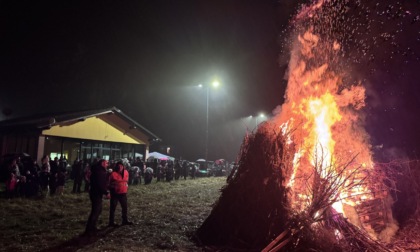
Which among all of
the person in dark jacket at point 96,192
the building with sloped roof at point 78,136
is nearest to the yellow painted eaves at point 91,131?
the building with sloped roof at point 78,136

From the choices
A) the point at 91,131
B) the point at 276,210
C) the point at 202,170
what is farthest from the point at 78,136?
the point at 276,210

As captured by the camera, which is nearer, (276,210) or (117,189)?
(276,210)

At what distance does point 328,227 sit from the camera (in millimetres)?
7422

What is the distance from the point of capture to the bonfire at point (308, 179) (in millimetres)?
7320

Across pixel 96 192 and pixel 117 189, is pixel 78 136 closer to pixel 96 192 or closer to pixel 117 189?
pixel 117 189

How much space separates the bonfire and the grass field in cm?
119

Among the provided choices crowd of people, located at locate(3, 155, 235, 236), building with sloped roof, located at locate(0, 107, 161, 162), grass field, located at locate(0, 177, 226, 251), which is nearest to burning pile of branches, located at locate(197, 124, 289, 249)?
grass field, located at locate(0, 177, 226, 251)

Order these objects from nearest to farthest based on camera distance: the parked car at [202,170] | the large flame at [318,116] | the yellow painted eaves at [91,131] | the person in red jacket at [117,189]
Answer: the large flame at [318,116] < the person in red jacket at [117,189] < the yellow painted eaves at [91,131] < the parked car at [202,170]

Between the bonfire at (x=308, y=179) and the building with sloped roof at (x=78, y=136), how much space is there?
16.1 meters

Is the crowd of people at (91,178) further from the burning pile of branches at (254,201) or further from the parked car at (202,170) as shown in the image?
the burning pile of branches at (254,201)

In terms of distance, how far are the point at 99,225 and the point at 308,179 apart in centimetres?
579

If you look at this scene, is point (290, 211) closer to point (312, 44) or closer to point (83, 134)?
point (312, 44)

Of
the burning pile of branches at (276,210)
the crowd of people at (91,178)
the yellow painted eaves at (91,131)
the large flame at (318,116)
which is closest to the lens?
the burning pile of branches at (276,210)

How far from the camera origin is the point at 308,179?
27.0ft
